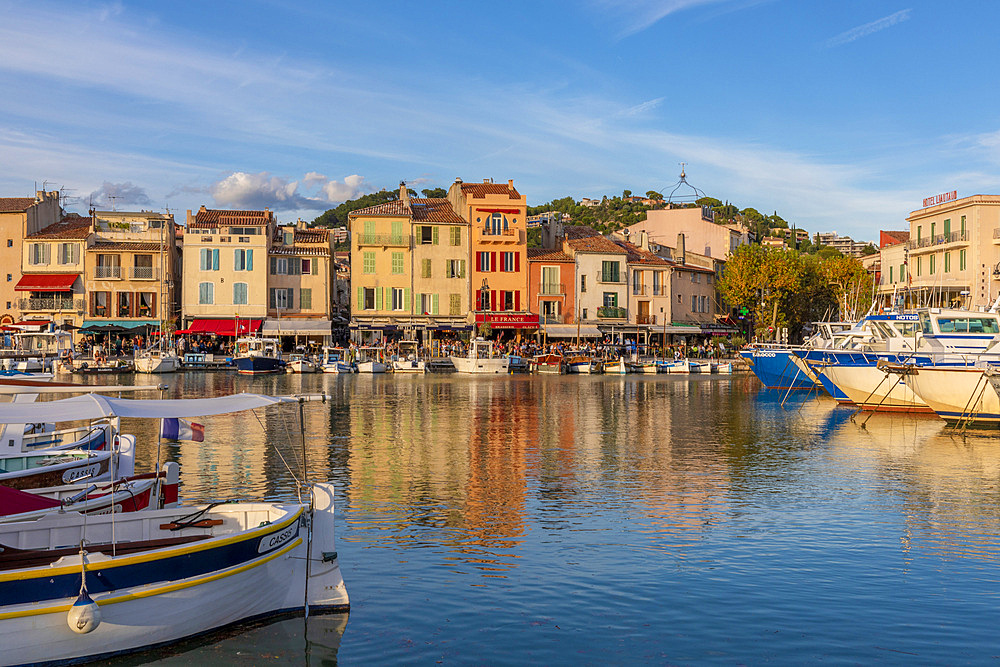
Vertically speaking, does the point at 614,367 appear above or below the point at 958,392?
below

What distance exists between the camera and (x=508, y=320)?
8050 centimetres

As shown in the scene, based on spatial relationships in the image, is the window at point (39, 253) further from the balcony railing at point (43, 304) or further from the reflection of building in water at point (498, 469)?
the reflection of building in water at point (498, 469)

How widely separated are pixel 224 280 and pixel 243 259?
2.36 meters

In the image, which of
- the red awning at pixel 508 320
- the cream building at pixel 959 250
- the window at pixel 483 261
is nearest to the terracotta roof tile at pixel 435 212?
the window at pixel 483 261

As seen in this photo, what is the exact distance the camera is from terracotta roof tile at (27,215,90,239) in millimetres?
75500

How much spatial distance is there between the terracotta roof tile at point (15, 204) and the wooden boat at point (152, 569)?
71.4m

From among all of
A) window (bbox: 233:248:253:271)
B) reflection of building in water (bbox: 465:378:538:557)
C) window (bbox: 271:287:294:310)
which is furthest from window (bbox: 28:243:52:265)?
reflection of building in water (bbox: 465:378:538:557)

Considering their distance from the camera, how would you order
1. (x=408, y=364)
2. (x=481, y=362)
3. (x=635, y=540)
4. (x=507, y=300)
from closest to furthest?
(x=635, y=540) → (x=481, y=362) → (x=408, y=364) → (x=507, y=300)

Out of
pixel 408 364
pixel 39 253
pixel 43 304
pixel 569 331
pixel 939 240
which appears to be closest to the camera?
pixel 408 364

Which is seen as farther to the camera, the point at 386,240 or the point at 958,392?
the point at 386,240

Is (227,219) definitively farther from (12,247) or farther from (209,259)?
(12,247)

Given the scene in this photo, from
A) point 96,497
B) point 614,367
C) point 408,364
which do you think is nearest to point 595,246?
point 614,367

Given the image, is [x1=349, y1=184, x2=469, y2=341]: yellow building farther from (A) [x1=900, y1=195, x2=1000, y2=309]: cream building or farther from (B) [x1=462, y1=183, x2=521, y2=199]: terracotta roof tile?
(A) [x1=900, y1=195, x2=1000, y2=309]: cream building

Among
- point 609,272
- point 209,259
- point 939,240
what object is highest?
point 939,240
